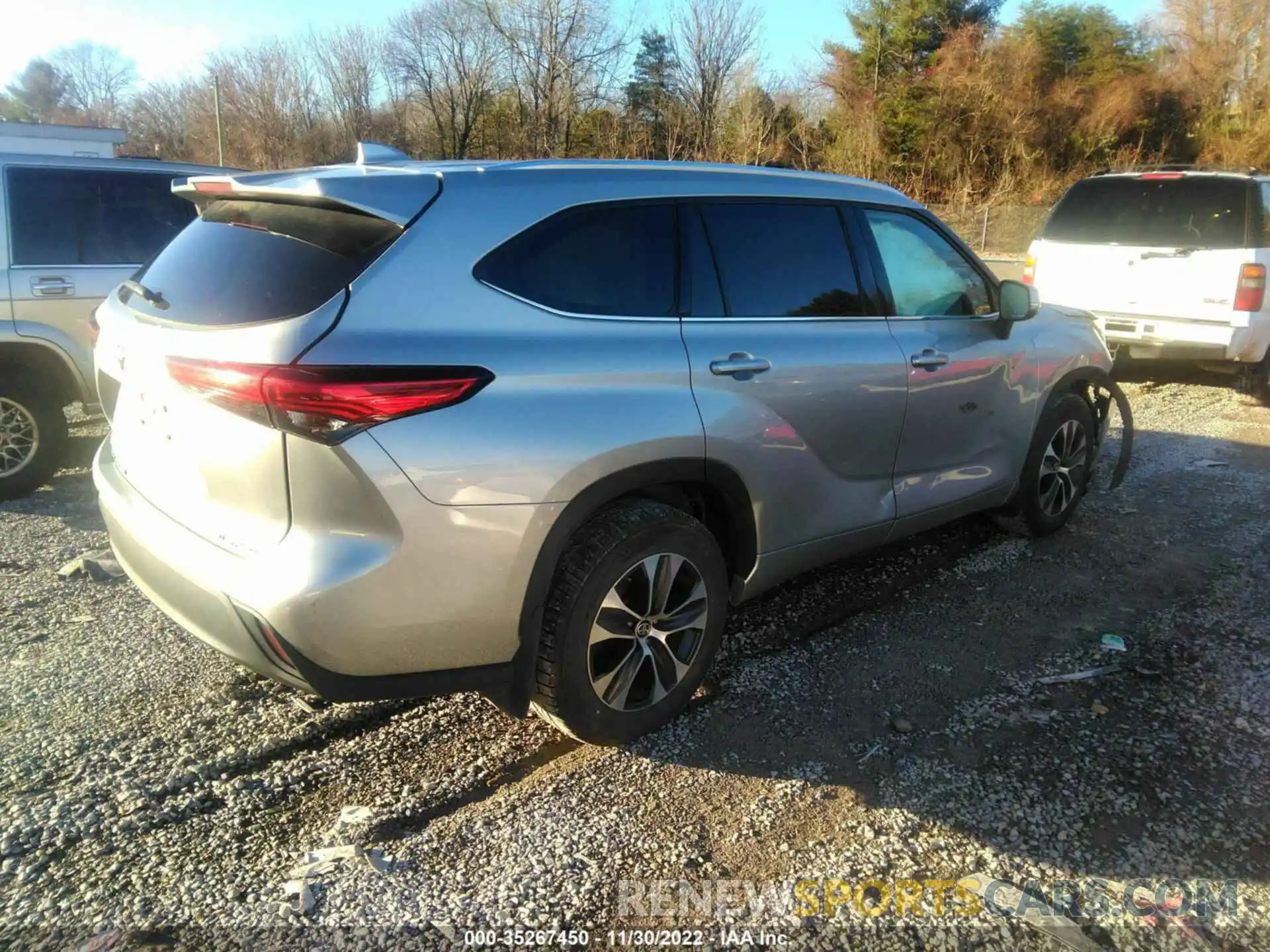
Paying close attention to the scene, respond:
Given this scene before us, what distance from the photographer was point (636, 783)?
2939 millimetres

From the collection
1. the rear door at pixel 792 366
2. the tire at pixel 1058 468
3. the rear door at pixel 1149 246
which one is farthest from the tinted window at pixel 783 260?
the rear door at pixel 1149 246

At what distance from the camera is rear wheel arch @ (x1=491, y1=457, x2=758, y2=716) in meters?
2.67

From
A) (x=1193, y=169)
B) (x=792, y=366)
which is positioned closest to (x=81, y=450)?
(x=792, y=366)

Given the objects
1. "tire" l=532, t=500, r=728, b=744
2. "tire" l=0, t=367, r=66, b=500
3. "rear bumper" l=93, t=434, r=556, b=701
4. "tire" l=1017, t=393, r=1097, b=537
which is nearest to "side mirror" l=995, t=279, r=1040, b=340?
"tire" l=1017, t=393, r=1097, b=537

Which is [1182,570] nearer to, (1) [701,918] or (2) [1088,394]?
(2) [1088,394]

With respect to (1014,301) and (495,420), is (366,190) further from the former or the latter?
(1014,301)

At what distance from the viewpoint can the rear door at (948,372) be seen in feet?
13.0

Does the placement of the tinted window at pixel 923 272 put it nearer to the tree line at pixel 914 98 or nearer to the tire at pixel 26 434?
the tire at pixel 26 434

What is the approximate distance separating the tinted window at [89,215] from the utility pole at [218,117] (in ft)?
125

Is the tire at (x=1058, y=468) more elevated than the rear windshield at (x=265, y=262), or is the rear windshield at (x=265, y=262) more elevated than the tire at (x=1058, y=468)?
the rear windshield at (x=265, y=262)

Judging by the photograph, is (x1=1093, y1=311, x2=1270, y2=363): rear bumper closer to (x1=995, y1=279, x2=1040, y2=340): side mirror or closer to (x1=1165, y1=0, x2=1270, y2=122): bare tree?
(x1=995, y1=279, x2=1040, y2=340): side mirror

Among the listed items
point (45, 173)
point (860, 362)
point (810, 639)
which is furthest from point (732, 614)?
point (45, 173)

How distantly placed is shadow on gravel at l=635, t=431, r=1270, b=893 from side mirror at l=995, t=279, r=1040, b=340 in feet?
4.02

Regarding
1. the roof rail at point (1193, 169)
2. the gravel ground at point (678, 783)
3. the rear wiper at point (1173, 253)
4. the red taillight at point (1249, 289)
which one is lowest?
the gravel ground at point (678, 783)
